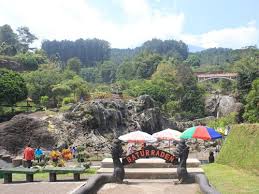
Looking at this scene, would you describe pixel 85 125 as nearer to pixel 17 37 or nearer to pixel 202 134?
pixel 202 134

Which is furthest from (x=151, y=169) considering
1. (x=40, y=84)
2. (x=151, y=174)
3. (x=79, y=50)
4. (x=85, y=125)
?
(x=79, y=50)

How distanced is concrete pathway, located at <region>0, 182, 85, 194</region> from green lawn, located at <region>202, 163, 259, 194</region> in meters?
4.83

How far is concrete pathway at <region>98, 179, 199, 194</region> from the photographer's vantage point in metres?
12.1

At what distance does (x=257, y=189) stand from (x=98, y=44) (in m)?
161

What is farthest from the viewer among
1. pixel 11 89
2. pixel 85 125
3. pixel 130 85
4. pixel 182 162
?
pixel 130 85

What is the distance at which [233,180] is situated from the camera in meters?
14.2

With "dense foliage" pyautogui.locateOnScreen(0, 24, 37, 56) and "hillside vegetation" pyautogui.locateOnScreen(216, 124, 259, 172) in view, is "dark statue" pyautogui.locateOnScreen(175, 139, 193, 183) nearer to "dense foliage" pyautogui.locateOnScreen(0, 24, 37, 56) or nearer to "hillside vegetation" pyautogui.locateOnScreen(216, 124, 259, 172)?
"hillside vegetation" pyautogui.locateOnScreen(216, 124, 259, 172)

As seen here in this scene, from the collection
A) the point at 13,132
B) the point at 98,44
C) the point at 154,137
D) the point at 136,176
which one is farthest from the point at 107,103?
the point at 98,44

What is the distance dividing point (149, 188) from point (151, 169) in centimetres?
221

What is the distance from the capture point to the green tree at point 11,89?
46.0 metres

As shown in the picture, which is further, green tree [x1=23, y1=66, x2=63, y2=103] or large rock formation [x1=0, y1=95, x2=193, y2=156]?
green tree [x1=23, y1=66, x2=63, y2=103]

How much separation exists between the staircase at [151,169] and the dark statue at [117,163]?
82cm

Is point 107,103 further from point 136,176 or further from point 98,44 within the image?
point 98,44

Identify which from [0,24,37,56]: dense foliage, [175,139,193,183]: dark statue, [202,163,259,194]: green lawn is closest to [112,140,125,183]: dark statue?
[175,139,193,183]: dark statue
